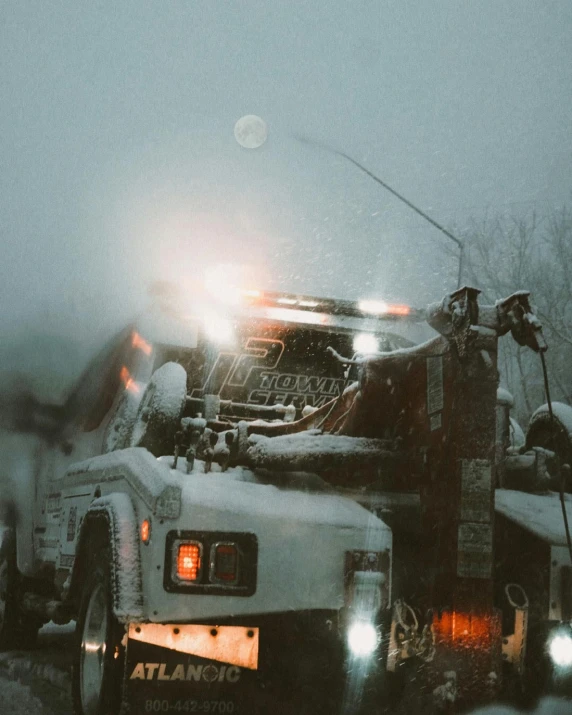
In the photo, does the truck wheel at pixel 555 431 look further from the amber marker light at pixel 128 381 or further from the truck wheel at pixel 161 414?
the amber marker light at pixel 128 381

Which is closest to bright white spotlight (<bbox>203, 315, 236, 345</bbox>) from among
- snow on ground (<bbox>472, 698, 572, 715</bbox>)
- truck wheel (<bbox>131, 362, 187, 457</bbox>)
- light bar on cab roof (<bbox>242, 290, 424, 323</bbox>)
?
light bar on cab roof (<bbox>242, 290, 424, 323</bbox>)

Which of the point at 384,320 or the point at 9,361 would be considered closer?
the point at 384,320

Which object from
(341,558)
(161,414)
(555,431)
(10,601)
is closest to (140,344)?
(161,414)

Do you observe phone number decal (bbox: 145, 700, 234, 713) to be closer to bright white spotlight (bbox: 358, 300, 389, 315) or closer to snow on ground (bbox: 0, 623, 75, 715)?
snow on ground (bbox: 0, 623, 75, 715)

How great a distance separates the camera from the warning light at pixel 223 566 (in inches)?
165

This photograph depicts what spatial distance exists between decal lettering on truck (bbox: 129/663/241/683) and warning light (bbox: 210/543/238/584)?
38cm

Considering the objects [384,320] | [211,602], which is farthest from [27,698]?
[384,320]

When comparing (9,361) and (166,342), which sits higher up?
(9,361)

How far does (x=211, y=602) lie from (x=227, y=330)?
100 inches

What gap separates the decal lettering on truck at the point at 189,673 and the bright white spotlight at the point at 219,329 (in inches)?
97.7

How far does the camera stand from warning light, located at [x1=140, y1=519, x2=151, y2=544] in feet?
13.9

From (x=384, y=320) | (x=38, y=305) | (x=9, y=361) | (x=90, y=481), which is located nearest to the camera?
(x=90, y=481)

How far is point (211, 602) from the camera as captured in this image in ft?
13.6

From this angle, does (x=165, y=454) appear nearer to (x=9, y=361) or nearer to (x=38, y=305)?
(x=9, y=361)
